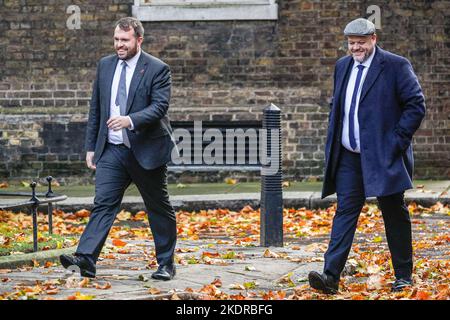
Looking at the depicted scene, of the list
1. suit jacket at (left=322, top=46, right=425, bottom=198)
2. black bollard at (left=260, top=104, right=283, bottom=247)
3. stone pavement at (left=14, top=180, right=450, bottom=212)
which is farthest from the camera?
stone pavement at (left=14, top=180, right=450, bottom=212)

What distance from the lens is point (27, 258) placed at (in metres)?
9.98

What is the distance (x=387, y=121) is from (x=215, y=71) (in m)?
9.03

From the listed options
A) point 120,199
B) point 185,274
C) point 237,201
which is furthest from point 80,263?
point 237,201

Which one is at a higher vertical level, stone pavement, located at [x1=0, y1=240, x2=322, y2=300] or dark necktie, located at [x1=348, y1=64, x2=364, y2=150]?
dark necktie, located at [x1=348, y1=64, x2=364, y2=150]

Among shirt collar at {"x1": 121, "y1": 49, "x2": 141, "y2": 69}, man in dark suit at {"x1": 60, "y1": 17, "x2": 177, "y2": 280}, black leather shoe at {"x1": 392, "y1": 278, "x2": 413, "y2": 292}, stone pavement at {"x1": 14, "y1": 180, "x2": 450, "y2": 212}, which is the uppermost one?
shirt collar at {"x1": 121, "y1": 49, "x2": 141, "y2": 69}

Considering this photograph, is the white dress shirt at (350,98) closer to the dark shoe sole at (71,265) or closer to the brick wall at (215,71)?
the dark shoe sole at (71,265)

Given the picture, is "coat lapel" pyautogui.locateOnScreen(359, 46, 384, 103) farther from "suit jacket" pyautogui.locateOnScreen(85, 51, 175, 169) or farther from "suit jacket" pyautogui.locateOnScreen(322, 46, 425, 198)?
"suit jacket" pyautogui.locateOnScreen(85, 51, 175, 169)

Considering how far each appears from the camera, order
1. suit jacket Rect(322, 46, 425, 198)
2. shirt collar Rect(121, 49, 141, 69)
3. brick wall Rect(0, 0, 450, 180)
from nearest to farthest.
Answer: suit jacket Rect(322, 46, 425, 198) < shirt collar Rect(121, 49, 141, 69) < brick wall Rect(0, 0, 450, 180)

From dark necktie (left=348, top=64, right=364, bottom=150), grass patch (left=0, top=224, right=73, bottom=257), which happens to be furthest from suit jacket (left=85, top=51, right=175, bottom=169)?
grass patch (left=0, top=224, right=73, bottom=257)

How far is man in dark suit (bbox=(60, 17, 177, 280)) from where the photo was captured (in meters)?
8.93

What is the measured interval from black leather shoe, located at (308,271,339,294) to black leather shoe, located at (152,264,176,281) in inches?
42.8

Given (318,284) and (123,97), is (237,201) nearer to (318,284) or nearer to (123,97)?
(123,97)

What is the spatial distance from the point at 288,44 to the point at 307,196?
3.13 meters

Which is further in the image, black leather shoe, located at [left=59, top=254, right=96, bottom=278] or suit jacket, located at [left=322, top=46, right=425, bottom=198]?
black leather shoe, located at [left=59, top=254, right=96, bottom=278]
